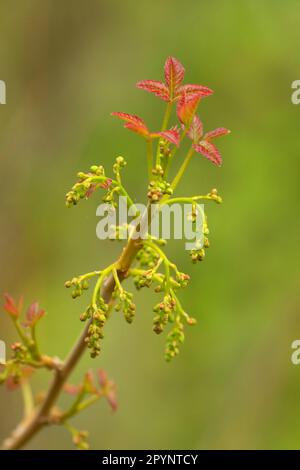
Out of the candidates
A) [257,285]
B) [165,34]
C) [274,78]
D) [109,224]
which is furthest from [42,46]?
[109,224]

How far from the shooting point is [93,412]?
18.0ft

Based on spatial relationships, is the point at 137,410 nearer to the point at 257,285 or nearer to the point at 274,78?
the point at 257,285

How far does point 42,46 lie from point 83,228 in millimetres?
1220

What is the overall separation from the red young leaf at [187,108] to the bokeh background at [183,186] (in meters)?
2.76

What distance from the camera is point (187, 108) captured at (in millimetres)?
1392

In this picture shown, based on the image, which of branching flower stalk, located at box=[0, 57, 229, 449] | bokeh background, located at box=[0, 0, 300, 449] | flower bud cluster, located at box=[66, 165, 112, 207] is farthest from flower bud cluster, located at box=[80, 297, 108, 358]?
bokeh background, located at box=[0, 0, 300, 449]

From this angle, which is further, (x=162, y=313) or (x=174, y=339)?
(x=174, y=339)

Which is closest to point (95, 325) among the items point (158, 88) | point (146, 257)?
point (146, 257)

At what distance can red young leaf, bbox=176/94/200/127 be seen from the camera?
1.39m

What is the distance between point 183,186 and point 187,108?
3002 mm

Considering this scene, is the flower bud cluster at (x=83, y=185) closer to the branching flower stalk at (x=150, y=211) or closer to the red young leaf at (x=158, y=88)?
the branching flower stalk at (x=150, y=211)

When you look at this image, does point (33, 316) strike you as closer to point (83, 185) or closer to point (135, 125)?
point (83, 185)

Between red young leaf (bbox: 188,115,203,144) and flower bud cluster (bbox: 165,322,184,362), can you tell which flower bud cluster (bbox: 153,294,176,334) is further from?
red young leaf (bbox: 188,115,203,144)

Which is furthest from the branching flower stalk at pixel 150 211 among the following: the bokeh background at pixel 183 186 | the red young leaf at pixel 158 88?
the bokeh background at pixel 183 186
